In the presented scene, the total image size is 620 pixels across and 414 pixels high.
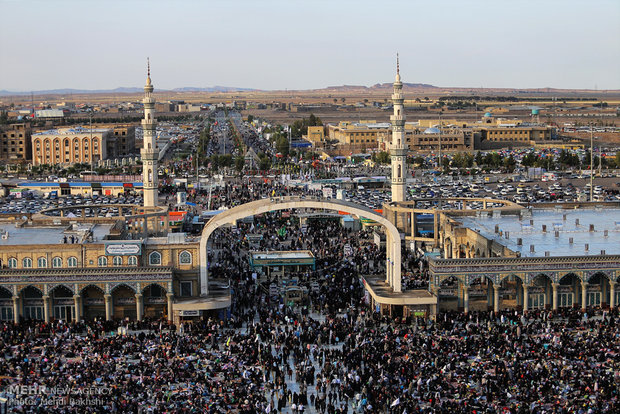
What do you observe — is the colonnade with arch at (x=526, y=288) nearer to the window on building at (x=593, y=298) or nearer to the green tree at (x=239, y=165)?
the window on building at (x=593, y=298)

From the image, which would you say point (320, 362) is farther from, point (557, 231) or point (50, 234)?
point (50, 234)

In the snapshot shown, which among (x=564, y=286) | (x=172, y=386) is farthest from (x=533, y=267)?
(x=172, y=386)

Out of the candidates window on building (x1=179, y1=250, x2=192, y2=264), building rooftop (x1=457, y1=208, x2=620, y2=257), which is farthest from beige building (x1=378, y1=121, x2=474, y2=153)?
window on building (x1=179, y1=250, x2=192, y2=264)

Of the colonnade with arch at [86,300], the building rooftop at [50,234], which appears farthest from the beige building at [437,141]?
the colonnade with arch at [86,300]

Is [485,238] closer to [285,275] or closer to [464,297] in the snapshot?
[464,297]

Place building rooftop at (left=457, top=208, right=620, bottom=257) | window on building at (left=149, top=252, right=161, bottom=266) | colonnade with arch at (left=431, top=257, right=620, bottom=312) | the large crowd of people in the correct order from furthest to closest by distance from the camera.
Result: 1. building rooftop at (left=457, top=208, right=620, bottom=257)
2. window on building at (left=149, top=252, right=161, bottom=266)
3. colonnade with arch at (left=431, top=257, right=620, bottom=312)
4. the large crowd of people

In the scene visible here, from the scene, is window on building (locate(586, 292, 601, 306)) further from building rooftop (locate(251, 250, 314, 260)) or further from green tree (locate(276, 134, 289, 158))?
green tree (locate(276, 134, 289, 158))
